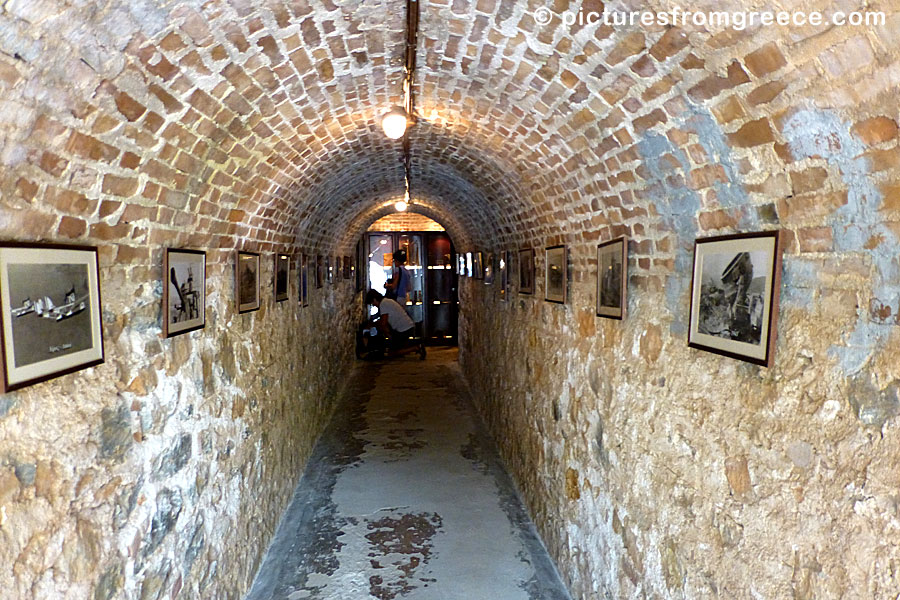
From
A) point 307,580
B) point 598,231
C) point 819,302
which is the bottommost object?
point 307,580

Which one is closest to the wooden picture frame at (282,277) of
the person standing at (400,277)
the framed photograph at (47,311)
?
the framed photograph at (47,311)

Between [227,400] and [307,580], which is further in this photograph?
[307,580]

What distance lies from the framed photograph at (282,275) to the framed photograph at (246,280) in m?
0.71

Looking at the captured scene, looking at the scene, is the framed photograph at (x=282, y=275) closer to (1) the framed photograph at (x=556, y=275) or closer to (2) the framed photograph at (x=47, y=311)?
(1) the framed photograph at (x=556, y=275)

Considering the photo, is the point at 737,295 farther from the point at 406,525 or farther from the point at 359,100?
the point at 406,525

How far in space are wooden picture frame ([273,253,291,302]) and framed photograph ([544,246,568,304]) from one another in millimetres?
2374

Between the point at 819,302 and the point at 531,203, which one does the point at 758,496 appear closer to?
the point at 819,302

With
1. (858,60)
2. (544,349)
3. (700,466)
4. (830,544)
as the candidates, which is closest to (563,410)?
(544,349)

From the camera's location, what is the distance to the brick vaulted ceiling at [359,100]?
5.92 feet

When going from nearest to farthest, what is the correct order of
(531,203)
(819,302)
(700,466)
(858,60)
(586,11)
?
(858,60), (819,302), (586,11), (700,466), (531,203)

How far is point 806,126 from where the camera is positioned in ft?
6.09

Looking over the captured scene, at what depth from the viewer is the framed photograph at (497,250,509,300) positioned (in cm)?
713

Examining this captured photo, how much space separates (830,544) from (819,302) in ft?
2.47

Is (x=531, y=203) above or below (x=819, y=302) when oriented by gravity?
above
